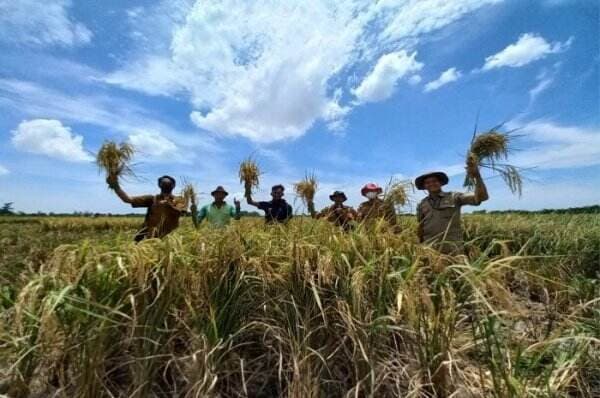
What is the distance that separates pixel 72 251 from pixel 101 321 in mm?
408

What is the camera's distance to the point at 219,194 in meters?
5.57

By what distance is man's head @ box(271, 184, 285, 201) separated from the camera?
5.24 meters

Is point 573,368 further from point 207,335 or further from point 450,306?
point 207,335

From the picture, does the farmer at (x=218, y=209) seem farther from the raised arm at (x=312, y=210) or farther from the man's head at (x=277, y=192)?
the raised arm at (x=312, y=210)

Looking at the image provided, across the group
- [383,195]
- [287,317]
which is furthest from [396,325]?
[383,195]

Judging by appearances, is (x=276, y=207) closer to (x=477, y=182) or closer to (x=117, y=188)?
(x=117, y=188)

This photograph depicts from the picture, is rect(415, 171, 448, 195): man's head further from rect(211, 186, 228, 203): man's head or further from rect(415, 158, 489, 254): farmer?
rect(211, 186, 228, 203): man's head

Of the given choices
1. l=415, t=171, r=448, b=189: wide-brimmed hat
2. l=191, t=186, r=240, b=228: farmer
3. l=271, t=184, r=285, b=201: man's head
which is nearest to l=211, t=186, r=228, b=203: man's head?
l=191, t=186, r=240, b=228: farmer

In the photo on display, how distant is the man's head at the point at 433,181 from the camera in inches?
163

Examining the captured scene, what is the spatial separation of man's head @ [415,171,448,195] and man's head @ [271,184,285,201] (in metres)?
1.92

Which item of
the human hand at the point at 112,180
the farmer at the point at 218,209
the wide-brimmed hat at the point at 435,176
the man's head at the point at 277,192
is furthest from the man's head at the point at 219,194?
the wide-brimmed hat at the point at 435,176

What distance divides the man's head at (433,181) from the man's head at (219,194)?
285 cm

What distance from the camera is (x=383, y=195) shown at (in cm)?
269

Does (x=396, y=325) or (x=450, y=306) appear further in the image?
(x=396, y=325)
